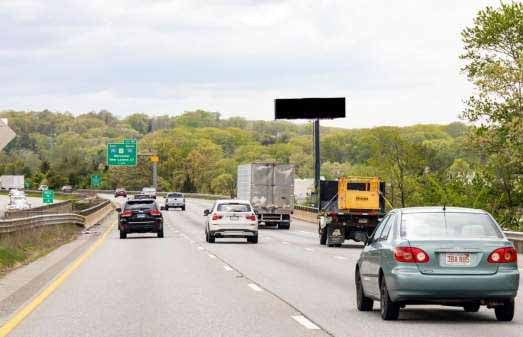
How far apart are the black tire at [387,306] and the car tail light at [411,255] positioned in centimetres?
45

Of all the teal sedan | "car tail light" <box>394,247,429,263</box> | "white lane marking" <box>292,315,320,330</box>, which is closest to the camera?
"white lane marking" <box>292,315,320,330</box>

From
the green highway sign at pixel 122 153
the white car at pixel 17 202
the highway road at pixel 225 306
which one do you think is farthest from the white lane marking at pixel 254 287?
the green highway sign at pixel 122 153

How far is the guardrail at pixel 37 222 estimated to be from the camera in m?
32.9

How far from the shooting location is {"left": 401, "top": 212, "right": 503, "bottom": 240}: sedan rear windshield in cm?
1398

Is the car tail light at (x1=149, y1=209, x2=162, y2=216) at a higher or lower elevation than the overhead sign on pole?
lower

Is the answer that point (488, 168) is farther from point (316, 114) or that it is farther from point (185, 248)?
point (316, 114)

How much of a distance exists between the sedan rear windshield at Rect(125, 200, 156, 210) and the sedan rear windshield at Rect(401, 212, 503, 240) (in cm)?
3185

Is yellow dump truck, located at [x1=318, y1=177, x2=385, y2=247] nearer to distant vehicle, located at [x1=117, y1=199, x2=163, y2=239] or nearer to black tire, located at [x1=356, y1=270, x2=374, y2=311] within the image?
distant vehicle, located at [x1=117, y1=199, x2=163, y2=239]

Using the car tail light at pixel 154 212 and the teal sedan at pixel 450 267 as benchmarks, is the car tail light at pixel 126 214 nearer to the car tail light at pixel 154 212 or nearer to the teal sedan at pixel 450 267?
the car tail light at pixel 154 212

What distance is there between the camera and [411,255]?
1373 centimetres

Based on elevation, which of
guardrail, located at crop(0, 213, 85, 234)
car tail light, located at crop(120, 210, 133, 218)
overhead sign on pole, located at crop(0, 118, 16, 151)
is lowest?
guardrail, located at crop(0, 213, 85, 234)

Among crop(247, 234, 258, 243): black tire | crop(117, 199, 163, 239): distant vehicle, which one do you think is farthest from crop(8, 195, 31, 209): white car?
crop(247, 234, 258, 243): black tire

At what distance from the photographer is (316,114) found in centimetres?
10044

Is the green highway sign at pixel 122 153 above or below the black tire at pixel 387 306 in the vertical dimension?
above
